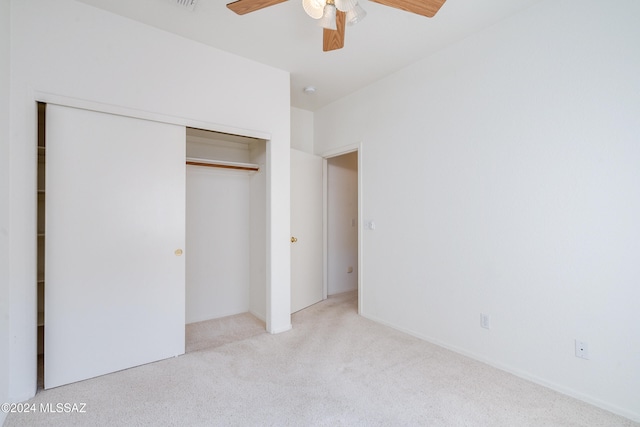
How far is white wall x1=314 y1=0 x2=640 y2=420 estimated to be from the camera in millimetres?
1848

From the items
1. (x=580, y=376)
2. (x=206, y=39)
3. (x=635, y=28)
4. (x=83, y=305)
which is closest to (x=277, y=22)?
(x=206, y=39)

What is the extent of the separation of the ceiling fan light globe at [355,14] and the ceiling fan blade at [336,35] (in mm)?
40

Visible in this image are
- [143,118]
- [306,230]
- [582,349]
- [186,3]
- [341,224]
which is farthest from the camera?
[341,224]

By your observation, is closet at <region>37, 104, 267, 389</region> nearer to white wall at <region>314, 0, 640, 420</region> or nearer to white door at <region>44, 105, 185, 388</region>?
white door at <region>44, 105, 185, 388</region>

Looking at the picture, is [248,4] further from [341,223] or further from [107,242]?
[341,223]

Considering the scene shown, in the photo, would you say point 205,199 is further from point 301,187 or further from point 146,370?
point 146,370

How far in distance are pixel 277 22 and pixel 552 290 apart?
2842 mm

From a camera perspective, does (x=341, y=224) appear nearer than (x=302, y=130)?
No

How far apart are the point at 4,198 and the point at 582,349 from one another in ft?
12.4

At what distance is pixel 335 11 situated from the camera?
178 cm

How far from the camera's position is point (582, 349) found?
1.98 metres

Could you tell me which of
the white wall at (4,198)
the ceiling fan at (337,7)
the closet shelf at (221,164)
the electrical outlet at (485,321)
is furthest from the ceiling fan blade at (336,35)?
the electrical outlet at (485,321)

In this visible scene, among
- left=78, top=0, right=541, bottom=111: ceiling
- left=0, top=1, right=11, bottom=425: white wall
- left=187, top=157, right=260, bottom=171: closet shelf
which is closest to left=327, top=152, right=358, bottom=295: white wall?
left=187, top=157, right=260, bottom=171: closet shelf

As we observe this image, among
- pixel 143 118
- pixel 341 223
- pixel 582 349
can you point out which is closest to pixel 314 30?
pixel 143 118
